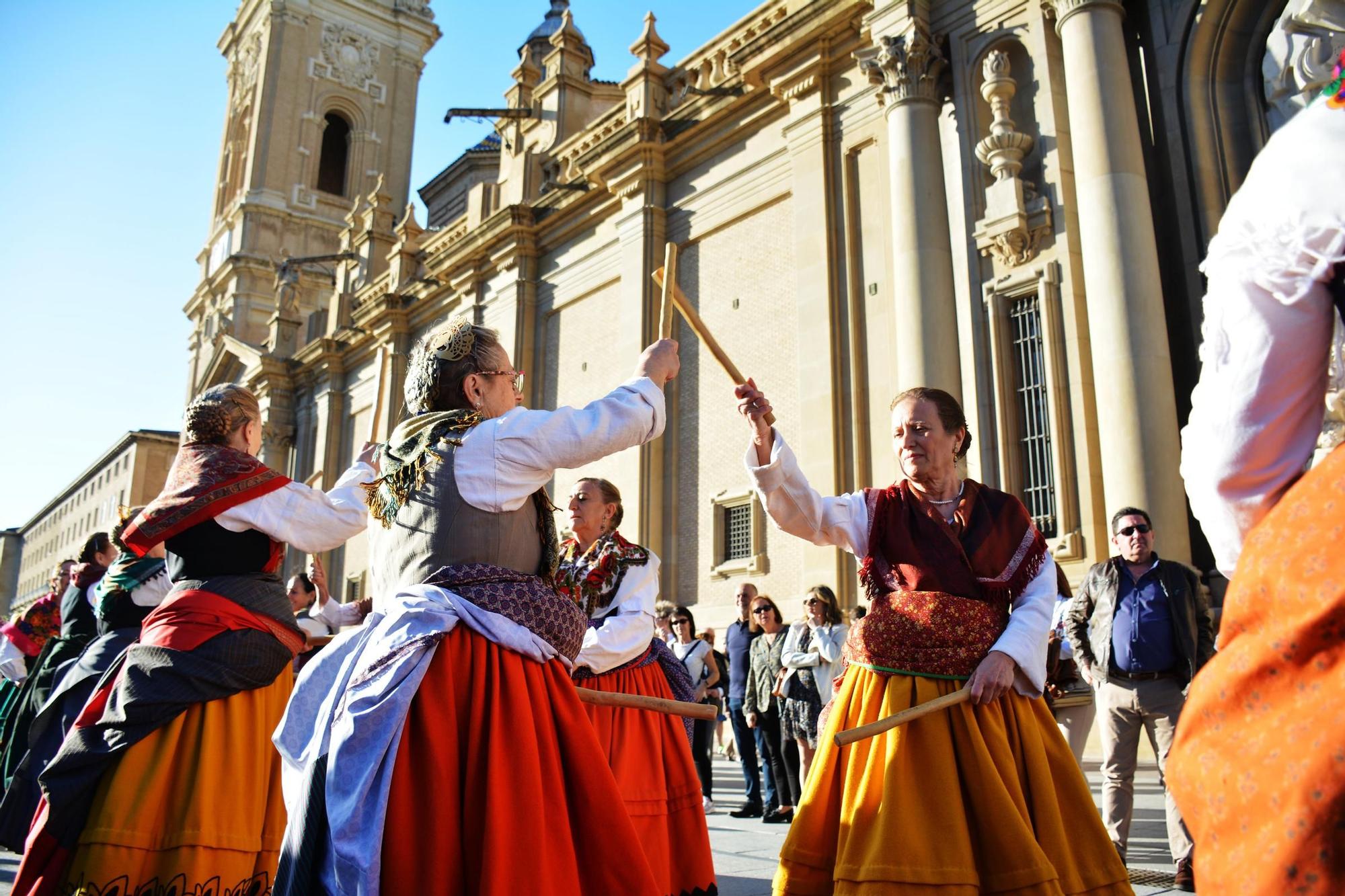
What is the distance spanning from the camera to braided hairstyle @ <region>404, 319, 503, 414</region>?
10.3ft

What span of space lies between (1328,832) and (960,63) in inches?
475

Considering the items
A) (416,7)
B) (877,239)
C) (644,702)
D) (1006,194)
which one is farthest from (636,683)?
(416,7)

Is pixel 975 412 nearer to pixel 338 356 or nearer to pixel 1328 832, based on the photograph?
pixel 1328 832

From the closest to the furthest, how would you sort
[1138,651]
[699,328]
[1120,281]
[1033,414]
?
1. [699,328]
2. [1138,651]
3. [1120,281]
4. [1033,414]

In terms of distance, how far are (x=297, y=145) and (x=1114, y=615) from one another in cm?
3771

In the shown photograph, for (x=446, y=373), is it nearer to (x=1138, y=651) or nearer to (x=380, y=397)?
(x=380, y=397)

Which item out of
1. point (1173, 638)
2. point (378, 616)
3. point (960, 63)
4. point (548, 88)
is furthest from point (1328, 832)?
point (548, 88)

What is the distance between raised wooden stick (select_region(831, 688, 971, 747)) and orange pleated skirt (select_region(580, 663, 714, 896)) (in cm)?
136

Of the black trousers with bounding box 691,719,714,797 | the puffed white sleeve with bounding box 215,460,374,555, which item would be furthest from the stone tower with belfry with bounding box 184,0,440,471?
the puffed white sleeve with bounding box 215,460,374,555

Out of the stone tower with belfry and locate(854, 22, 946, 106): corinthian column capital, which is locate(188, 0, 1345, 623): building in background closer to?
locate(854, 22, 946, 106): corinthian column capital

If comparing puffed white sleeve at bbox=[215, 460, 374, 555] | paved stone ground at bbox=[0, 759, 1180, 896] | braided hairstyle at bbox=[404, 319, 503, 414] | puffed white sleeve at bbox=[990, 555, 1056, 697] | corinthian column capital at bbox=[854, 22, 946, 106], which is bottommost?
paved stone ground at bbox=[0, 759, 1180, 896]

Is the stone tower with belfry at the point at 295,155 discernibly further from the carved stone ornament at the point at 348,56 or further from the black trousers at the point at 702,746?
the black trousers at the point at 702,746

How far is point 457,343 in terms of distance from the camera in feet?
10.3

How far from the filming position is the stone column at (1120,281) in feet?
30.6
